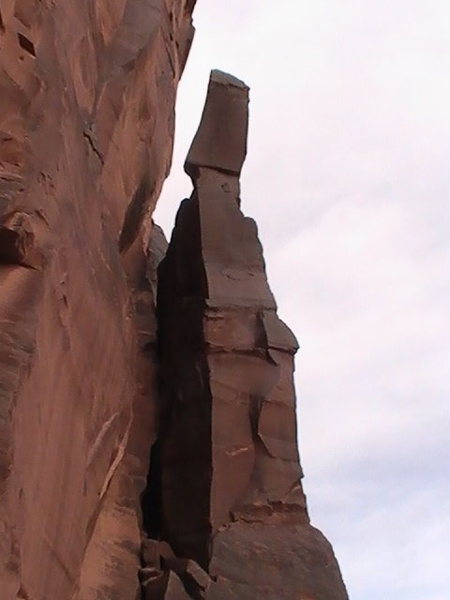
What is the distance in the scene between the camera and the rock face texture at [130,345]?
23.9 feet

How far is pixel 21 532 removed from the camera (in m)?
6.78

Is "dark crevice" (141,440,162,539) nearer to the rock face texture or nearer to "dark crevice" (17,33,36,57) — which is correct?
the rock face texture

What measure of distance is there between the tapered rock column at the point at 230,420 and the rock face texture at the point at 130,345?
0.03m

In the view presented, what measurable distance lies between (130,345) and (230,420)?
1.52 metres

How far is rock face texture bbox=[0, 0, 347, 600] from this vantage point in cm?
727

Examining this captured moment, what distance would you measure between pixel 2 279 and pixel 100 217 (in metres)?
2.47

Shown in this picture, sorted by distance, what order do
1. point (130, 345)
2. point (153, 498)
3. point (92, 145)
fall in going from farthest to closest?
point (153, 498)
point (130, 345)
point (92, 145)

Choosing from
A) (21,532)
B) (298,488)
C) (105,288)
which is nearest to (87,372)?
(105,288)

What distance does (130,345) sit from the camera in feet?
38.3

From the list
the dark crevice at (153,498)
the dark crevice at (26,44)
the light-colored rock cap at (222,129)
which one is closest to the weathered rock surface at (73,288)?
the dark crevice at (26,44)

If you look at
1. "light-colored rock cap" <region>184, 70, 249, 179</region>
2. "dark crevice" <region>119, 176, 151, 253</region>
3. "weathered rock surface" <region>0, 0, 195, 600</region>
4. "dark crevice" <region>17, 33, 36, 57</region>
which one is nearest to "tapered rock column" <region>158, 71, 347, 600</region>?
"light-colored rock cap" <region>184, 70, 249, 179</region>

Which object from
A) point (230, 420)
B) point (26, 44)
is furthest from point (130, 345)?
point (26, 44)

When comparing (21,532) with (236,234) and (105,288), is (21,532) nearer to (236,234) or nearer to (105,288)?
(105,288)

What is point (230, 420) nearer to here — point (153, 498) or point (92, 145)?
point (153, 498)
